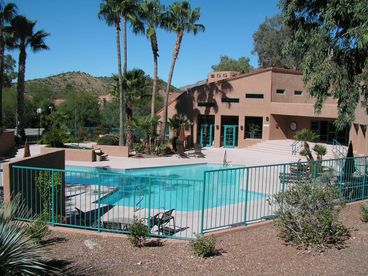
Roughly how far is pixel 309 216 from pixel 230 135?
29470 mm

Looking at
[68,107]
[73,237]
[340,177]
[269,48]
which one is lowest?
[73,237]

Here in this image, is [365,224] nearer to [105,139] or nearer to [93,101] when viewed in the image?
[105,139]

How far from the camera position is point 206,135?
124 ft

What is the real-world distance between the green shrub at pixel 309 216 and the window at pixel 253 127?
28.2m

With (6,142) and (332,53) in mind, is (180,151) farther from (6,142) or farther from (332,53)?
(332,53)

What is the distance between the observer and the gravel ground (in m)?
6.62


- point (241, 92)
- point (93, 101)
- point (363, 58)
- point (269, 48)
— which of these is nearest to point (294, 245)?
point (363, 58)

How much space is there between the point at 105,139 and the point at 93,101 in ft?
63.6

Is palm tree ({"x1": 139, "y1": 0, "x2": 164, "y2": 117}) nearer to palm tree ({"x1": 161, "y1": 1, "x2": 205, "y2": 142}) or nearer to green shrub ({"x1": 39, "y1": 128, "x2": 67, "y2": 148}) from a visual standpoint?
palm tree ({"x1": 161, "y1": 1, "x2": 205, "y2": 142})

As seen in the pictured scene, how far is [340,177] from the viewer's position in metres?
12.4

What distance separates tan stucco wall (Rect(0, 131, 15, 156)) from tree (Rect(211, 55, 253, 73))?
179 ft

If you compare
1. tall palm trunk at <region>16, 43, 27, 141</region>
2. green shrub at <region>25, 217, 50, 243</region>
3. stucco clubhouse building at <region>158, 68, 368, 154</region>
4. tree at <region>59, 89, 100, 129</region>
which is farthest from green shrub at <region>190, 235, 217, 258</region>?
tree at <region>59, 89, 100, 129</region>

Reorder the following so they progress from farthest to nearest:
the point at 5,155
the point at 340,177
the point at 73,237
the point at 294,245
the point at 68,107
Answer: the point at 68,107 < the point at 5,155 < the point at 340,177 < the point at 73,237 < the point at 294,245

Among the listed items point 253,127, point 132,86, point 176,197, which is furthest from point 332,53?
point 253,127
